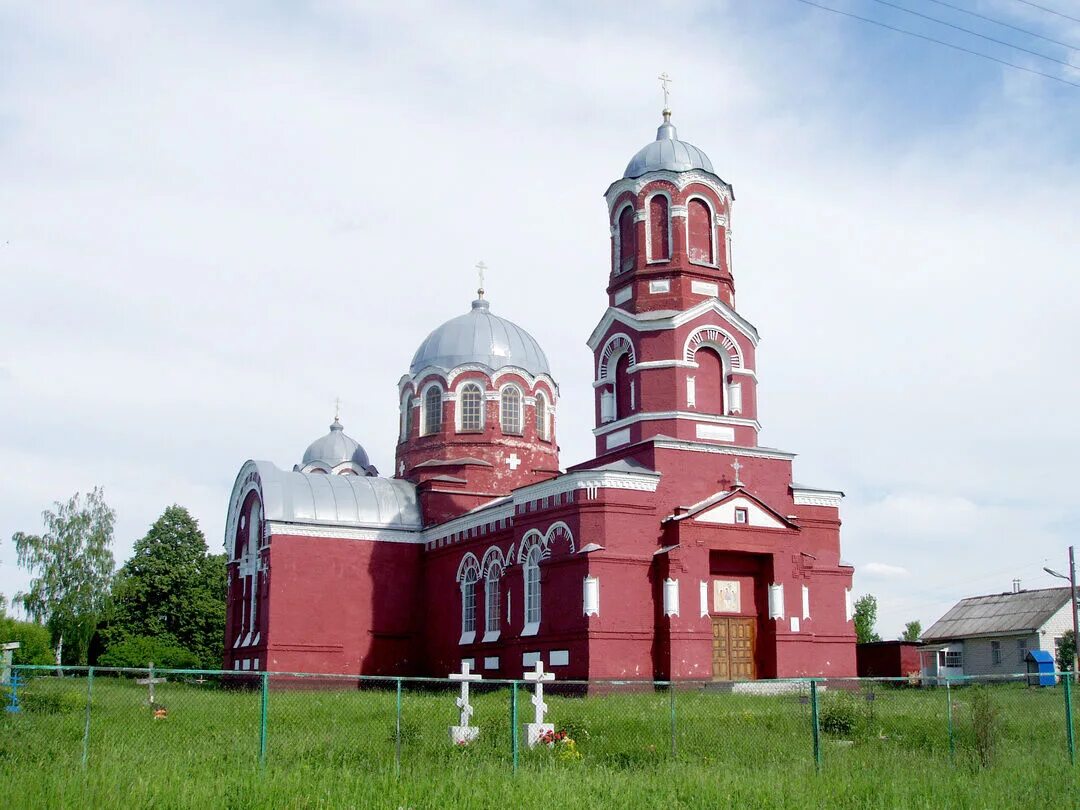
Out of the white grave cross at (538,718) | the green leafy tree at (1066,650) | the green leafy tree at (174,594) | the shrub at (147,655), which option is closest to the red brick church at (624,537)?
the shrub at (147,655)

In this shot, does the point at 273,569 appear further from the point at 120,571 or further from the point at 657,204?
the point at 120,571

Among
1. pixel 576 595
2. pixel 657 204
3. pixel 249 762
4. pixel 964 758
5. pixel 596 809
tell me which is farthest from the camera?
pixel 657 204

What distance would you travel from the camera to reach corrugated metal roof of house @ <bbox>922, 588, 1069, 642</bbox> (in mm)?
43094

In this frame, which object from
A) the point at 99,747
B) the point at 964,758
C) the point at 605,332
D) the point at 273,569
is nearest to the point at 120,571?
the point at 273,569

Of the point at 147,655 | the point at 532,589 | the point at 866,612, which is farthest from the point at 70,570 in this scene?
the point at 866,612

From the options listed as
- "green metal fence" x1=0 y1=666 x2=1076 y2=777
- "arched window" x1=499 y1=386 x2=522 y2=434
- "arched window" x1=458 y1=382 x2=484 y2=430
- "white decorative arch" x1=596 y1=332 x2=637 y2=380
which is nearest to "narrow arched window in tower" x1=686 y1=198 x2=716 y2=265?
"white decorative arch" x1=596 y1=332 x2=637 y2=380

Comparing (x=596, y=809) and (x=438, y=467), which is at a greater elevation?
(x=438, y=467)

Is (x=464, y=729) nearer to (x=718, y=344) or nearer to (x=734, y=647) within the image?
(x=734, y=647)

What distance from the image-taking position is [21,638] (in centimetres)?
3083

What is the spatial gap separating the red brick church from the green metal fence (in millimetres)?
4724

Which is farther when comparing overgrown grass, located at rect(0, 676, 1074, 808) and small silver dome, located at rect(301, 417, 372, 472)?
small silver dome, located at rect(301, 417, 372, 472)

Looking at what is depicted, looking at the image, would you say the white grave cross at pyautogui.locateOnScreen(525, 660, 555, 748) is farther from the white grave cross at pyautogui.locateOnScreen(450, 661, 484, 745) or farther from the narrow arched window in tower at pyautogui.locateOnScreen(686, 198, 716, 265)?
the narrow arched window in tower at pyautogui.locateOnScreen(686, 198, 716, 265)

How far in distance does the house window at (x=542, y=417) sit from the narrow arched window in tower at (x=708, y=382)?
10.9 metres

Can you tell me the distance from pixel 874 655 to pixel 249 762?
25.3 m
